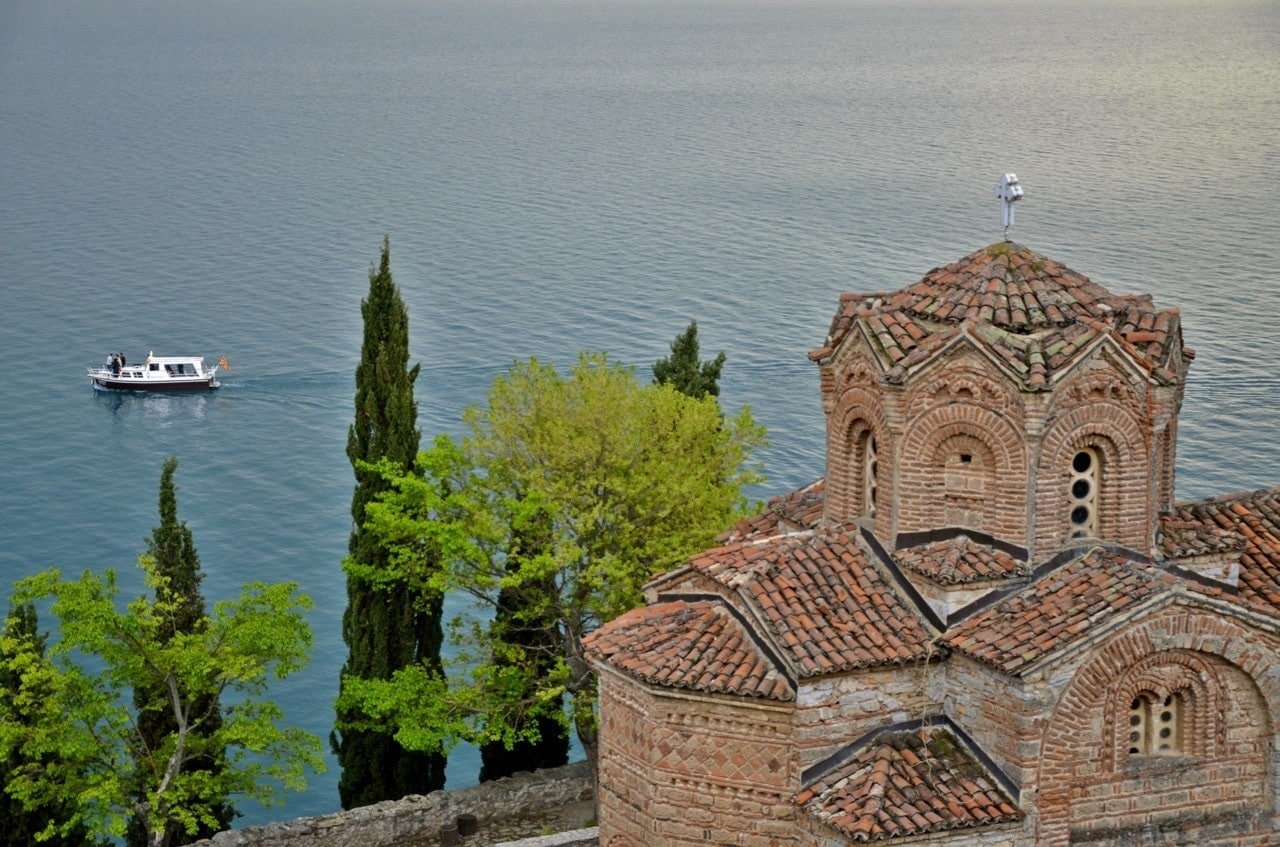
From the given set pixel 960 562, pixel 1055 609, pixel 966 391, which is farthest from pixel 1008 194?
pixel 1055 609

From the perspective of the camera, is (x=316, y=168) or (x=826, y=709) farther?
(x=316, y=168)

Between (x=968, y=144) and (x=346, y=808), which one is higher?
(x=968, y=144)

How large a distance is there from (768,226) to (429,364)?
108ft

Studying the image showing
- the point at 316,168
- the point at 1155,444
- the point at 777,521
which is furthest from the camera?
the point at 316,168

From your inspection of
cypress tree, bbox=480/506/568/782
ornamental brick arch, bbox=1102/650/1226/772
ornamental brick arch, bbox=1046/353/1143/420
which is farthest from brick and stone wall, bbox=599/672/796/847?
cypress tree, bbox=480/506/568/782

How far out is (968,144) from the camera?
5226 inches

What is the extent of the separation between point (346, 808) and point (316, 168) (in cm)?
9717

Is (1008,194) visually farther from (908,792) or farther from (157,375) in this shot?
(157,375)

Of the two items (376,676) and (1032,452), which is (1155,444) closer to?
(1032,452)

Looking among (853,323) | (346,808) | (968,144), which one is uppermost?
(968,144)

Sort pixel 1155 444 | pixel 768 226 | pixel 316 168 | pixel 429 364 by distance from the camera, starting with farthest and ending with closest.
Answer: pixel 316 168 → pixel 768 226 → pixel 429 364 → pixel 1155 444

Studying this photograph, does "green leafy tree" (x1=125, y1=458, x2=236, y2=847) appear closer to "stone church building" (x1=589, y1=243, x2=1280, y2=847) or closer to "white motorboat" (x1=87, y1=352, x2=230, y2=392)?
"stone church building" (x1=589, y1=243, x2=1280, y2=847)

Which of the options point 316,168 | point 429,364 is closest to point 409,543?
point 429,364

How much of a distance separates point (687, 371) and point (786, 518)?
17704 millimetres
